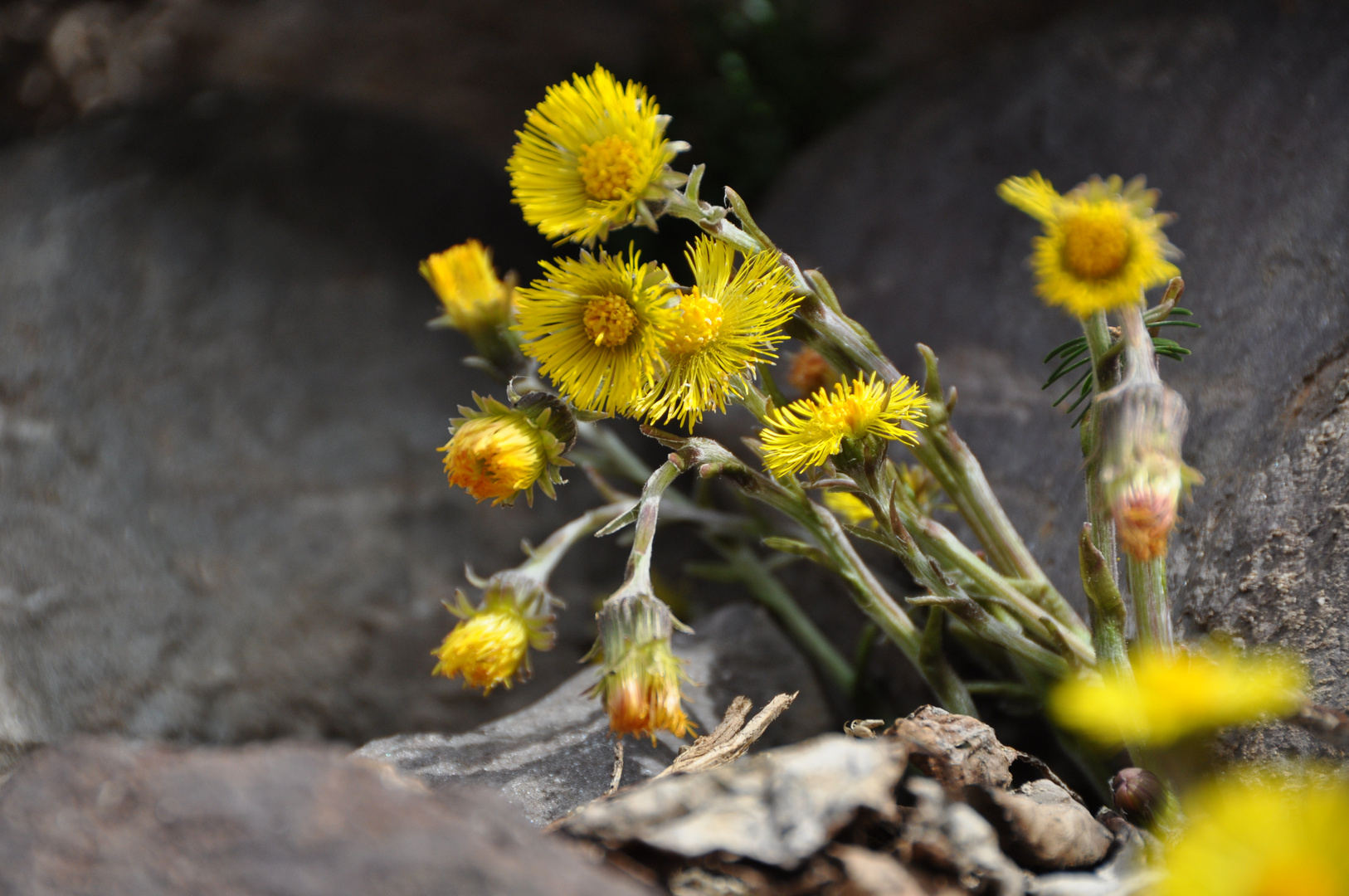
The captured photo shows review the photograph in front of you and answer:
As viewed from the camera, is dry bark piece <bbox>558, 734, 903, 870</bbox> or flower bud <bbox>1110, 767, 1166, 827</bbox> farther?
flower bud <bbox>1110, 767, 1166, 827</bbox>

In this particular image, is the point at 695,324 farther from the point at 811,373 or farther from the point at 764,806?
the point at 764,806

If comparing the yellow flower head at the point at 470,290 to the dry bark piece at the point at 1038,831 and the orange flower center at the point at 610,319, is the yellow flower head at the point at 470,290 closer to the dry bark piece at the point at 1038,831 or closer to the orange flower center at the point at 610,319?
the orange flower center at the point at 610,319

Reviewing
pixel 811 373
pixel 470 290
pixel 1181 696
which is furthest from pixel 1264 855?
pixel 470 290

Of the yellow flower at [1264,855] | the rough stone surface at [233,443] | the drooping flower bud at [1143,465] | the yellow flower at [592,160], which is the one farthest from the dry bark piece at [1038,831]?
the rough stone surface at [233,443]

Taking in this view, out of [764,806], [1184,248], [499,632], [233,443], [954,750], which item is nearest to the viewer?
[764,806]

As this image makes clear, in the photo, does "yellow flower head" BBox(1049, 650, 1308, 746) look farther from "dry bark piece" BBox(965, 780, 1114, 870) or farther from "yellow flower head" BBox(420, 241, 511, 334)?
"yellow flower head" BBox(420, 241, 511, 334)

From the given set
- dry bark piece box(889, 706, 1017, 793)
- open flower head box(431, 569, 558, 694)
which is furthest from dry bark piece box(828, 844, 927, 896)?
open flower head box(431, 569, 558, 694)
